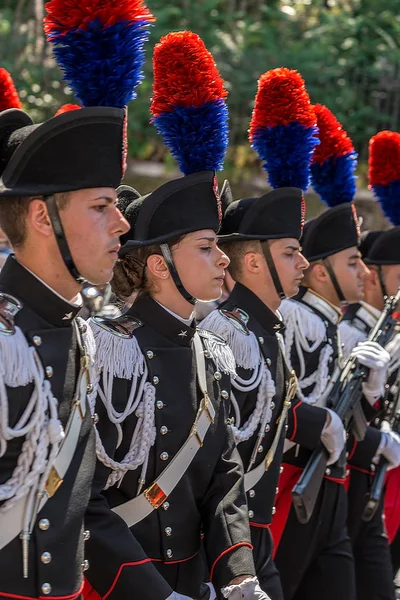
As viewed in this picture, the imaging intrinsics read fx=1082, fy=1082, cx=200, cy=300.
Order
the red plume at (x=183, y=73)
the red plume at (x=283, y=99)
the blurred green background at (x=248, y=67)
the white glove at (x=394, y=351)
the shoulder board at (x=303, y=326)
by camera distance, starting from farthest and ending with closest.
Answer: the blurred green background at (x=248, y=67), the white glove at (x=394, y=351), the shoulder board at (x=303, y=326), the red plume at (x=283, y=99), the red plume at (x=183, y=73)

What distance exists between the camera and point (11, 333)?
2656 mm

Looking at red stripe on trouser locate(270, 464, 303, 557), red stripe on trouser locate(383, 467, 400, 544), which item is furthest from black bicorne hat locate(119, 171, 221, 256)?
red stripe on trouser locate(383, 467, 400, 544)

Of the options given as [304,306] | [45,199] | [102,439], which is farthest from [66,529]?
[304,306]

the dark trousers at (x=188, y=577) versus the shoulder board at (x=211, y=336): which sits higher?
the shoulder board at (x=211, y=336)

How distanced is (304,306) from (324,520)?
3.51 feet

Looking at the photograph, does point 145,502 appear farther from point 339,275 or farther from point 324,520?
point 339,275

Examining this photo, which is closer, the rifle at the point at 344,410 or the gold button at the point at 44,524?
the gold button at the point at 44,524

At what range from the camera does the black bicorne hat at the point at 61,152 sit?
107 inches

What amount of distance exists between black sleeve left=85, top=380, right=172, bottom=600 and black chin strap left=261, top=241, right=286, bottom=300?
150 centimetres

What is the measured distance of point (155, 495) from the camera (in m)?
3.41

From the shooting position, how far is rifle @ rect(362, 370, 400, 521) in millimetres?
5465

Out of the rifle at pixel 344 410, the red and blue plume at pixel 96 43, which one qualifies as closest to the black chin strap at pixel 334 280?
the rifle at pixel 344 410

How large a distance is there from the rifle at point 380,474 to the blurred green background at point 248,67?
5233 millimetres

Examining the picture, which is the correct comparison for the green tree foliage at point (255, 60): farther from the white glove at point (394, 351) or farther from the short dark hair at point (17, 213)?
the short dark hair at point (17, 213)
